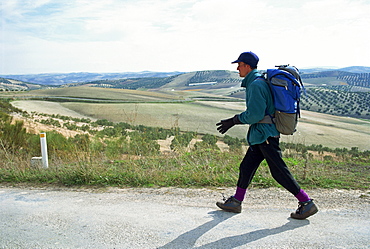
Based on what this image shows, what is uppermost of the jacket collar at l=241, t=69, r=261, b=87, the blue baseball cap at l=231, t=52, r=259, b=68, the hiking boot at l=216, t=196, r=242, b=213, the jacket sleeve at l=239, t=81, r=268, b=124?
the blue baseball cap at l=231, t=52, r=259, b=68

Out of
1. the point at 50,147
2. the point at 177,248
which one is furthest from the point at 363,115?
the point at 177,248

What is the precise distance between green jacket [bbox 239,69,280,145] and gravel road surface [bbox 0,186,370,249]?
102cm

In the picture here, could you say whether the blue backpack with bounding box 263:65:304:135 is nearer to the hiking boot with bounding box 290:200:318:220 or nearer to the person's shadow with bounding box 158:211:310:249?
the hiking boot with bounding box 290:200:318:220

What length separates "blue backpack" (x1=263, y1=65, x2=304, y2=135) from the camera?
12.1 ft

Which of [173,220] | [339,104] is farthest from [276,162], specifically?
[339,104]

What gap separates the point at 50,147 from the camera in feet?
37.3

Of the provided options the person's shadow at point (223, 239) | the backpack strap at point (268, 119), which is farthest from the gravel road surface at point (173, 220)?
the backpack strap at point (268, 119)

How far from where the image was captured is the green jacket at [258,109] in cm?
375

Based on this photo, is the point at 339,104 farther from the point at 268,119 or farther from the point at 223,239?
the point at 223,239

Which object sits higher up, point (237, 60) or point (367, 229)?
point (237, 60)

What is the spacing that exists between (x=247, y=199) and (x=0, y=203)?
11.7 feet

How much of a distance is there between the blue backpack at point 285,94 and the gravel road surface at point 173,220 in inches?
46.1

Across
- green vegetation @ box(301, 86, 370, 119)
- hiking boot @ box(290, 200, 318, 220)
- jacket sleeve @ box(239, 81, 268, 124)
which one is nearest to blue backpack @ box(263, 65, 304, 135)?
jacket sleeve @ box(239, 81, 268, 124)

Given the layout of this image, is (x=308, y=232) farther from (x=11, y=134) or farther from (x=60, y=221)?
(x=11, y=134)
